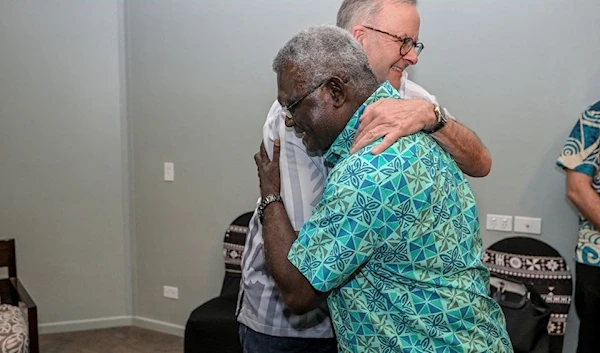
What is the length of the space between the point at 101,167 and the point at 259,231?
2.85m

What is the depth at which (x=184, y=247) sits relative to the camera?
159 inches

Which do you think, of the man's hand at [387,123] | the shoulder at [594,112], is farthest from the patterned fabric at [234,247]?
the man's hand at [387,123]

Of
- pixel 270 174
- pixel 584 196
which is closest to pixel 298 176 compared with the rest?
pixel 270 174

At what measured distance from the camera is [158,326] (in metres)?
4.18

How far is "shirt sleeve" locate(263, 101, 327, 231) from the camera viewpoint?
1.32 metres

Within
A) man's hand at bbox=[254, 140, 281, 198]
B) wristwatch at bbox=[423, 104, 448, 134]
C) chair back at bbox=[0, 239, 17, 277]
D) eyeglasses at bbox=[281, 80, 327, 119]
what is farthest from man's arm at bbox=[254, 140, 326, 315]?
chair back at bbox=[0, 239, 17, 277]

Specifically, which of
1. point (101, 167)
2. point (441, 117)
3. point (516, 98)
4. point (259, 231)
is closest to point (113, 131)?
point (101, 167)

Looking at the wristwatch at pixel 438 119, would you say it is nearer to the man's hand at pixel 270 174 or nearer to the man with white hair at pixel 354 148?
the man with white hair at pixel 354 148

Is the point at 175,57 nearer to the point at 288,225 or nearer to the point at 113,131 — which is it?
the point at 113,131

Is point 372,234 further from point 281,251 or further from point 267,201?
point 267,201

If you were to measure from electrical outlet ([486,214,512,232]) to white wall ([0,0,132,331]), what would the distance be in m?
2.29

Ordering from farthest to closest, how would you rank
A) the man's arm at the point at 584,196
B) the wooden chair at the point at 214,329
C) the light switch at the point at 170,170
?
the light switch at the point at 170,170 < the wooden chair at the point at 214,329 < the man's arm at the point at 584,196

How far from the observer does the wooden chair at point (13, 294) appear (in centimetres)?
287

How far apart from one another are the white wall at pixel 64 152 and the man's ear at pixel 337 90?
123 inches
